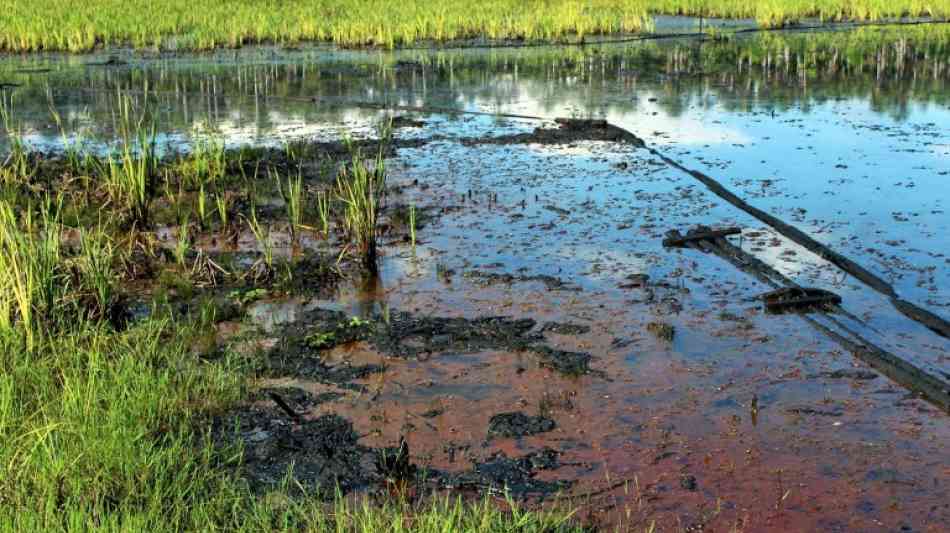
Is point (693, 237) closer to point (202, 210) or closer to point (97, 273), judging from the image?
point (202, 210)

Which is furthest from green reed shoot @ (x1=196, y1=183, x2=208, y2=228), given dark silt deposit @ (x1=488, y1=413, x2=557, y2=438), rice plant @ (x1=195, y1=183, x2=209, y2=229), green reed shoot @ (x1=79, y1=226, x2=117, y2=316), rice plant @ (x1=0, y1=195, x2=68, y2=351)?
dark silt deposit @ (x1=488, y1=413, x2=557, y2=438)

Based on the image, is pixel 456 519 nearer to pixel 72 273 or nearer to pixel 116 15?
pixel 72 273

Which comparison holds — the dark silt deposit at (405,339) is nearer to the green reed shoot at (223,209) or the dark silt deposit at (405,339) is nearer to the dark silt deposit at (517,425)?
the dark silt deposit at (517,425)

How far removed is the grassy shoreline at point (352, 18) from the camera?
837 inches

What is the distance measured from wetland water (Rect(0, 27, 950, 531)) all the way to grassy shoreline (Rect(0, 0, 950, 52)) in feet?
29.5

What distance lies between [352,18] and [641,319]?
19558 millimetres

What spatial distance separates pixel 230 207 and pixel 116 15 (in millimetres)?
17531

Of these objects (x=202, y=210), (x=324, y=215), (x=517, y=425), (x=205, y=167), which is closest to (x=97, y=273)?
(x=324, y=215)

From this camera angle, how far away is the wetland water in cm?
390

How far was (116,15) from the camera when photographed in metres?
23.5

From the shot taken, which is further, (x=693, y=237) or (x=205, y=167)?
(x=205, y=167)

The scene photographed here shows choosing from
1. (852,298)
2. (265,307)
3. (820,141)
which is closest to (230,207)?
(265,307)

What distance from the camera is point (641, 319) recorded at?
5.55m

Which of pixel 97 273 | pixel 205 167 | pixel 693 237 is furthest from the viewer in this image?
pixel 205 167
